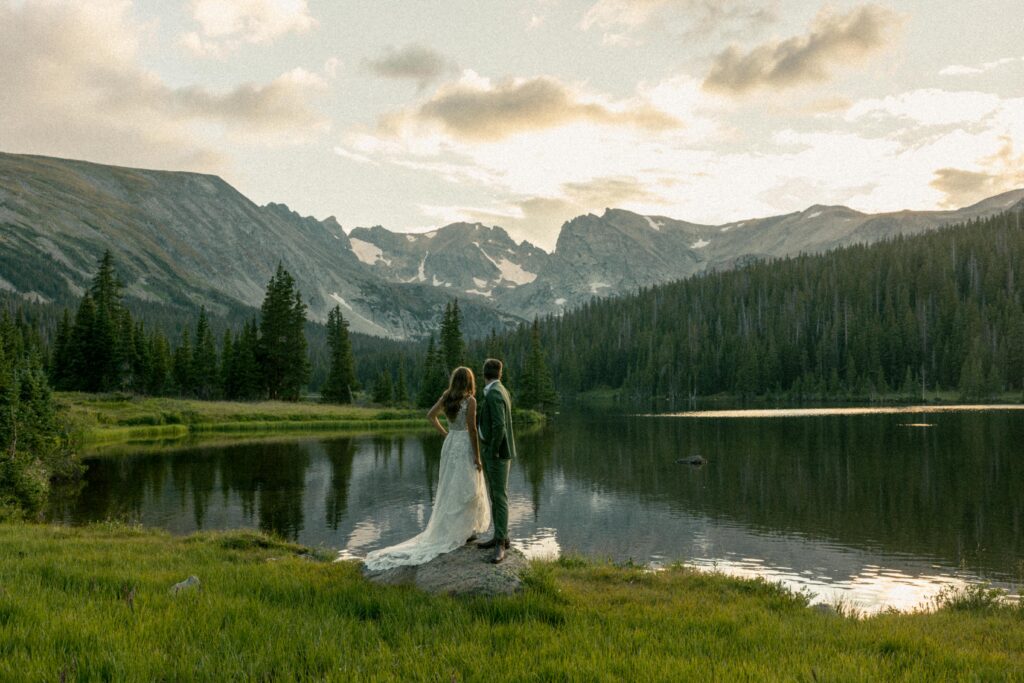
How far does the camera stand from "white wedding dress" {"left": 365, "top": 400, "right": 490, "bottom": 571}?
12.6 metres

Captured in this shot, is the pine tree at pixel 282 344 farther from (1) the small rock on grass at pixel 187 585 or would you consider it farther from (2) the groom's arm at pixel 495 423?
(1) the small rock on grass at pixel 187 585

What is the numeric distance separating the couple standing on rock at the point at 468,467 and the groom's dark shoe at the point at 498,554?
0.54m

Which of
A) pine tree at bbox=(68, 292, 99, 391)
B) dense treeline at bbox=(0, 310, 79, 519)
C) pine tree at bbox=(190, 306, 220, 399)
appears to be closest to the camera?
dense treeline at bbox=(0, 310, 79, 519)

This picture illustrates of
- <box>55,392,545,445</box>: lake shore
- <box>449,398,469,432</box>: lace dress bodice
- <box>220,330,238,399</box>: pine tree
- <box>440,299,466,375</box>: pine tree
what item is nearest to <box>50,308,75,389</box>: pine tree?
<box>55,392,545,445</box>: lake shore

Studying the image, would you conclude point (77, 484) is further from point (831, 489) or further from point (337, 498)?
point (831, 489)

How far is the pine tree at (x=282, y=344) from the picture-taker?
101 meters

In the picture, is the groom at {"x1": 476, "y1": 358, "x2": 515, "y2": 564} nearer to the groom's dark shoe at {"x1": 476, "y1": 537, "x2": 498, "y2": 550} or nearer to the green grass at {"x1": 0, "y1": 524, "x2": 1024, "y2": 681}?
the groom's dark shoe at {"x1": 476, "y1": 537, "x2": 498, "y2": 550}

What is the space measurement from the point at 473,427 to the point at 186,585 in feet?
17.5

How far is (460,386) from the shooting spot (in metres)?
12.7

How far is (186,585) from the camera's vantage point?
1066cm

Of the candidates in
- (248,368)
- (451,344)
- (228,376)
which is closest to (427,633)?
(451,344)

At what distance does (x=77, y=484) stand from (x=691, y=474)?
3878 cm

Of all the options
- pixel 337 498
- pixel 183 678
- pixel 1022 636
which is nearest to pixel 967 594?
pixel 1022 636

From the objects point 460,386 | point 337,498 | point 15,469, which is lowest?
point 337,498
